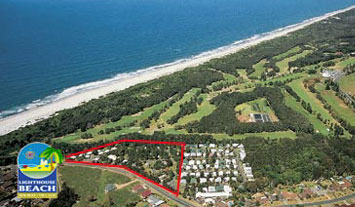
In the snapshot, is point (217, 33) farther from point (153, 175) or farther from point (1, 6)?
point (1, 6)

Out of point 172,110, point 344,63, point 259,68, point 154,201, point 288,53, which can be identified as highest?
point 288,53

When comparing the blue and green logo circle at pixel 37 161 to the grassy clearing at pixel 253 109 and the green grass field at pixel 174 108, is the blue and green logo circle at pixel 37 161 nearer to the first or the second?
the green grass field at pixel 174 108

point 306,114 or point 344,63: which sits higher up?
point 344,63

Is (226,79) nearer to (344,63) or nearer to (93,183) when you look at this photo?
(344,63)

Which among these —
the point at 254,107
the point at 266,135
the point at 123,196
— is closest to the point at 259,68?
the point at 254,107

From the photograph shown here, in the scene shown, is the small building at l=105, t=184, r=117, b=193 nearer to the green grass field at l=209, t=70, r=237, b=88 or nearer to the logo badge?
the logo badge

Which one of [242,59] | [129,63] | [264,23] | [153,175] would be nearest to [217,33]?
[264,23]

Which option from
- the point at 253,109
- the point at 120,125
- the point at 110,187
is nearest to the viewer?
the point at 110,187
